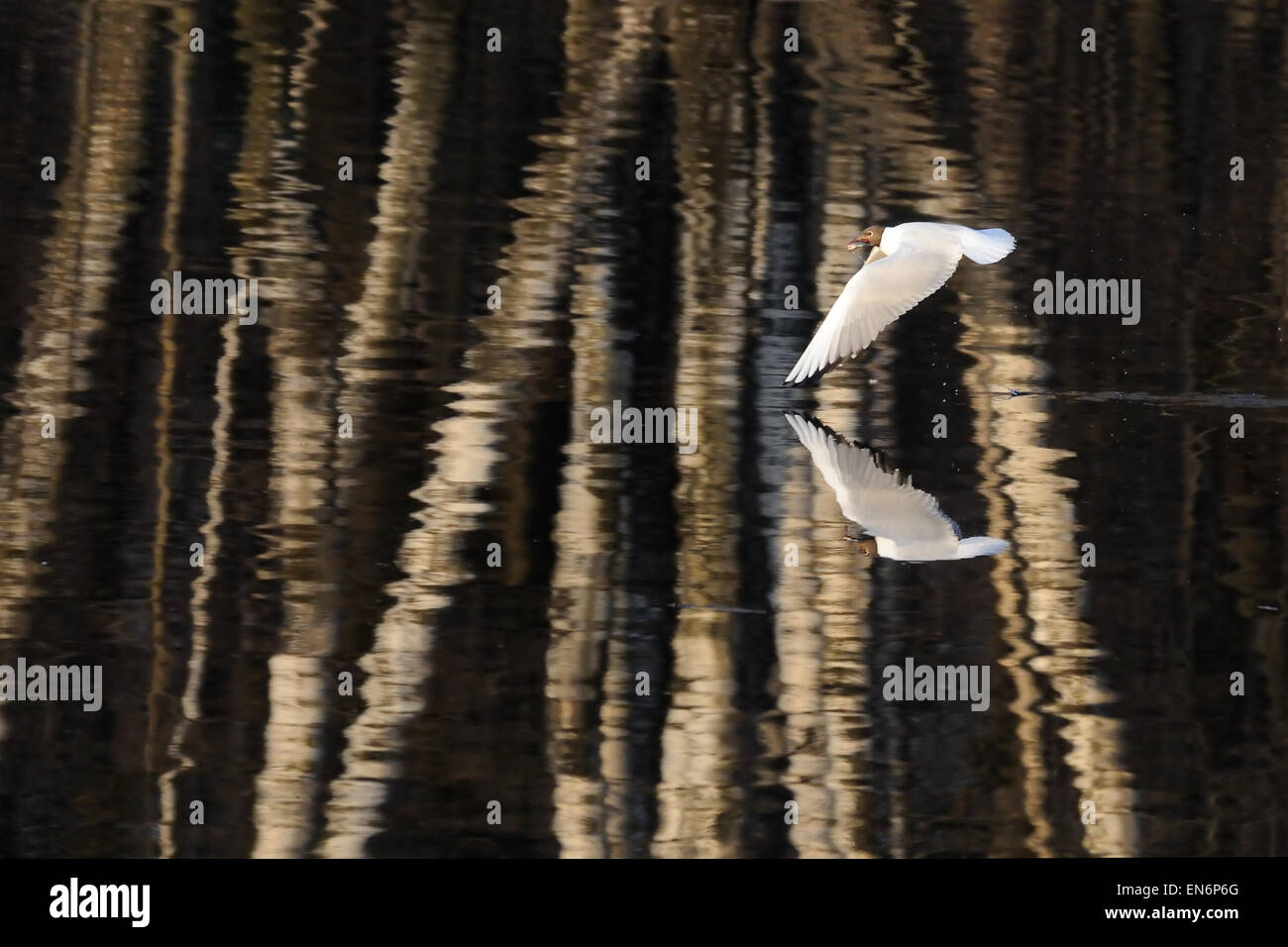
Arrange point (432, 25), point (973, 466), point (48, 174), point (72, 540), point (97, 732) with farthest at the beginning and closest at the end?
point (432, 25)
point (48, 174)
point (973, 466)
point (72, 540)
point (97, 732)

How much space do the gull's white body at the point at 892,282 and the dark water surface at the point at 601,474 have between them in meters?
0.39

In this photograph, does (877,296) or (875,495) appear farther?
(877,296)

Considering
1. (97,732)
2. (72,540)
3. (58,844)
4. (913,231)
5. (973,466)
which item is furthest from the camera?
(913,231)

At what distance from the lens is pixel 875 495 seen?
29.7 feet

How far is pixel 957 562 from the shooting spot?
332 inches

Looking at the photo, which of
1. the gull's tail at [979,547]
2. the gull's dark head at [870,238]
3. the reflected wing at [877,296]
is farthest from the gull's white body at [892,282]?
the gull's tail at [979,547]

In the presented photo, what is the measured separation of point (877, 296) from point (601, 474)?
1.61 m

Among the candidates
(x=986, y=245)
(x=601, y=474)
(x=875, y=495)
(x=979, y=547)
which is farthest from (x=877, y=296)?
(x=979, y=547)

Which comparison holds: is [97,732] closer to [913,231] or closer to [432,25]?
[913,231]

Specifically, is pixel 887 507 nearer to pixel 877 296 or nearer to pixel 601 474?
pixel 601 474

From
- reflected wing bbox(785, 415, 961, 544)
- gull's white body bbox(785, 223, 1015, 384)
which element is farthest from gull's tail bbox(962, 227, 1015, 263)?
reflected wing bbox(785, 415, 961, 544)

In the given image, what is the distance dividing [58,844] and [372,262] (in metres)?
6.51

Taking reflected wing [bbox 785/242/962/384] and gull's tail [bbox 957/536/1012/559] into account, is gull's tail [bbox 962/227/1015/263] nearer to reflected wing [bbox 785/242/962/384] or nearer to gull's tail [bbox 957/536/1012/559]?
reflected wing [bbox 785/242/962/384]
